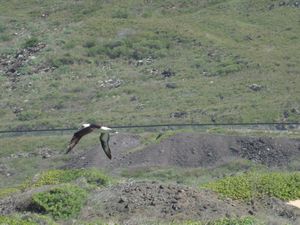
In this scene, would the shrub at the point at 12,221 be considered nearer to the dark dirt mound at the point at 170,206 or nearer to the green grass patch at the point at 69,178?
the dark dirt mound at the point at 170,206

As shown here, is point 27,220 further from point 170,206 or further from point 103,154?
point 103,154

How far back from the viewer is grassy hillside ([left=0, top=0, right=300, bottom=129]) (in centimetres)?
5434

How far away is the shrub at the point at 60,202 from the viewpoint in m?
22.0

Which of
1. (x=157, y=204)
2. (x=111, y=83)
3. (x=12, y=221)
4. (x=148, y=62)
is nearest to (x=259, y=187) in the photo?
(x=157, y=204)

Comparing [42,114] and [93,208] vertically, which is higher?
[93,208]

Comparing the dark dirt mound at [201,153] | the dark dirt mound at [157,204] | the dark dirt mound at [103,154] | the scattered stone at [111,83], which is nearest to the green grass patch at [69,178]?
the dark dirt mound at [157,204]

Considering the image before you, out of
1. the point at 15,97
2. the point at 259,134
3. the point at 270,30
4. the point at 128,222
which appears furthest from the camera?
the point at 270,30

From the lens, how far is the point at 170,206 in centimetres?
2177

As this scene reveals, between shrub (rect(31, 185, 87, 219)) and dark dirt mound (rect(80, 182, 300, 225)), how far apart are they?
0.76 ft

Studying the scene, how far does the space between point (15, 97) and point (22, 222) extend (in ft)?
133

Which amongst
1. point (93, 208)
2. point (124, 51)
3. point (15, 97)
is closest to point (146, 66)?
point (124, 51)

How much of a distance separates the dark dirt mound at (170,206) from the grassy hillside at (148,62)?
28944mm

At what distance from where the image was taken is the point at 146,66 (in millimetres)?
63406

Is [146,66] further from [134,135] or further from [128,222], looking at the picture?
[128,222]
